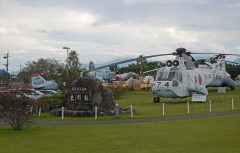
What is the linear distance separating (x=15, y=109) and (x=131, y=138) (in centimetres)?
599

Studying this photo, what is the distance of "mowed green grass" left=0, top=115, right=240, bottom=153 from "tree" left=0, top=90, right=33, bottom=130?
1.56 ft

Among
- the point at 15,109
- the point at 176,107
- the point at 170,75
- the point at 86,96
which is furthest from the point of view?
the point at 170,75

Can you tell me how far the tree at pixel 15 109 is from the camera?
20.5 m

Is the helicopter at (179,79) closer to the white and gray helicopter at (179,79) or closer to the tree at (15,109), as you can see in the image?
the white and gray helicopter at (179,79)

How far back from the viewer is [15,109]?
20406 mm

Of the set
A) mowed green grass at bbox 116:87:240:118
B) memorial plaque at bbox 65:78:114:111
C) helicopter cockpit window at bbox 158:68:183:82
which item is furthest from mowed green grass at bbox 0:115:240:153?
helicopter cockpit window at bbox 158:68:183:82

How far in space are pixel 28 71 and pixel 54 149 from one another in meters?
82.4

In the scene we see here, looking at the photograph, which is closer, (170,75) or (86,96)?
(86,96)

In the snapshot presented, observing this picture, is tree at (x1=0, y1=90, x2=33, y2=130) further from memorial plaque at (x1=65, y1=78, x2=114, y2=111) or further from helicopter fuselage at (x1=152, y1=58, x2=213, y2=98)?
helicopter fuselage at (x1=152, y1=58, x2=213, y2=98)

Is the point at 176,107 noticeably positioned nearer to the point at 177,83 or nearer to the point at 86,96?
the point at 177,83

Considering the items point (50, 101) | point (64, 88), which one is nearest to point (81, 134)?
point (50, 101)

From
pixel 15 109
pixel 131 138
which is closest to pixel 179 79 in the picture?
pixel 15 109

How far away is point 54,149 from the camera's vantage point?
14.6 metres

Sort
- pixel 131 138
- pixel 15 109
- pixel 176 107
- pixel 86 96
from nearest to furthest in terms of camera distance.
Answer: pixel 131 138 < pixel 15 109 < pixel 86 96 < pixel 176 107
